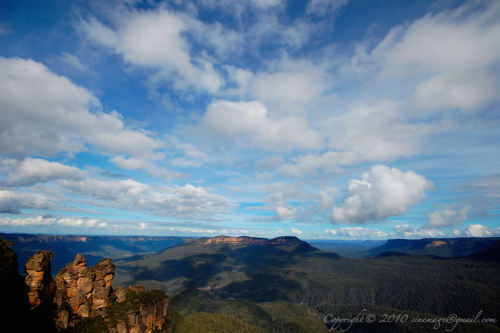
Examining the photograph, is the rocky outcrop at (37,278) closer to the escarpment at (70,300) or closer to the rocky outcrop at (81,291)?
the escarpment at (70,300)

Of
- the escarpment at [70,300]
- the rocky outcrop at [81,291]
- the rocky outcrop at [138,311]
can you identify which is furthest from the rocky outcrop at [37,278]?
the rocky outcrop at [138,311]

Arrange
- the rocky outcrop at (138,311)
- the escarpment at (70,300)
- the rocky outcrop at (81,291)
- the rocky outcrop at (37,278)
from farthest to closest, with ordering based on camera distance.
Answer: the rocky outcrop at (138,311), the rocky outcrop at (81,291), the rocky outcrop at (37,278), the escarpment at (70,300)

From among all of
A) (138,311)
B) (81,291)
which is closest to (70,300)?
(81,291)

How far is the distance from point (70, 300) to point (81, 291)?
2601 millimetres

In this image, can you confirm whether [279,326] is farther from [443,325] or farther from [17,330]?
[17,330]

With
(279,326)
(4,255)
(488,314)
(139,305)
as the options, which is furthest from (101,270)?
(488,314)

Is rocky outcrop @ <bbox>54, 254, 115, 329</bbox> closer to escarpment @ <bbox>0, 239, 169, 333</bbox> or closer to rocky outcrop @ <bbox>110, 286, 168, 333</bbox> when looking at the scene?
escarpment @ <bbox>0, 239, 169, 333</bbox>

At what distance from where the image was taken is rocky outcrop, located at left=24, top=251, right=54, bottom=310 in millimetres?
46156

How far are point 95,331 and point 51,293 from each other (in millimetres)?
13136

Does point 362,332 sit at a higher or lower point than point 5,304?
lower

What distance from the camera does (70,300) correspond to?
5491 cm

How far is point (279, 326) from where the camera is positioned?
568ft

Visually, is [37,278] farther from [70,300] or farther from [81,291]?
[81,291]

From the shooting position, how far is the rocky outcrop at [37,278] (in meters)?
46.2
